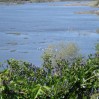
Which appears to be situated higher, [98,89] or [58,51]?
[98,89]

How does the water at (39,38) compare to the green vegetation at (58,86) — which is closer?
the green vegetation at (58,86)

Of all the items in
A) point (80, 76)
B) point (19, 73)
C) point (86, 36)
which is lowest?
point (86, 36)

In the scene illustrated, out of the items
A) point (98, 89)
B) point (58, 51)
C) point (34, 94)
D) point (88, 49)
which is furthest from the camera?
point (88, 49)

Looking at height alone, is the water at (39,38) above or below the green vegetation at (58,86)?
below

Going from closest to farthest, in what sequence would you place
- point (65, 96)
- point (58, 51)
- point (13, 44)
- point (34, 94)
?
point (34, 94)
point (65, 96)
point (58, 51)
point (13, 44)

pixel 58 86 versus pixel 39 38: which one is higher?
pixel 58 86

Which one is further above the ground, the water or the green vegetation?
the green vegetation

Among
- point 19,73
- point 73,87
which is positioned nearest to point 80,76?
point 73,87

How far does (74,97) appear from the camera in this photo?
5.34 metres

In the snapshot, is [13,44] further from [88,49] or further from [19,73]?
[19,73]

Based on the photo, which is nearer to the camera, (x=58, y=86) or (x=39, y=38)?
(x=58, y=86)

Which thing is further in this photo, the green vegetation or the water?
the water

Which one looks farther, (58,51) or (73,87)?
(58,51)

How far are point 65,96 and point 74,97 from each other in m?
0.13
